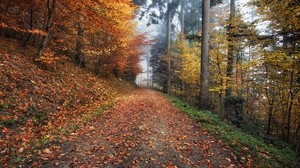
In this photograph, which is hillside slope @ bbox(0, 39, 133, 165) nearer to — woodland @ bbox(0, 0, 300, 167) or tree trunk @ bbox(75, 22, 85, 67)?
woodland @ bbox(0, 0, 300, 167)

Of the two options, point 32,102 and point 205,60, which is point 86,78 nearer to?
point 32,102

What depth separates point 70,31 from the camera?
12.4 m

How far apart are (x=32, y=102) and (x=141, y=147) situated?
13.5 feet

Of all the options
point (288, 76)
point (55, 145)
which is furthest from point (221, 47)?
point (55, 145)

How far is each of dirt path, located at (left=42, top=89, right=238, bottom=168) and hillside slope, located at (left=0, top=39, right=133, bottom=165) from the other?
787 millimetres

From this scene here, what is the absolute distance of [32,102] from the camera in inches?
265

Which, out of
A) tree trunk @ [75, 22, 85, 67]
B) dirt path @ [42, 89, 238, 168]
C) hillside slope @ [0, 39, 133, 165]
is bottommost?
dirt path @ [42, 89, 238, 168]

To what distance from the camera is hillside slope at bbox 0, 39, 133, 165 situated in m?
5.01

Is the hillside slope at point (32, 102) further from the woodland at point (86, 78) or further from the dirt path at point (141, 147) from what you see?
the dirt path at point (141, 147)

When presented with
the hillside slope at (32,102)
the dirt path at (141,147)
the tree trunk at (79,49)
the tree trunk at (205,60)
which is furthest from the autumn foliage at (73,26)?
the dirt path at (141,147)

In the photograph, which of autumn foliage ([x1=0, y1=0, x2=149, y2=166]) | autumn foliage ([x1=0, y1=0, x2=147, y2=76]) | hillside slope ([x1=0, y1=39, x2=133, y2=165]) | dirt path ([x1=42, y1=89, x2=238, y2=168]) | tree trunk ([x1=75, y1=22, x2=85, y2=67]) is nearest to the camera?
dirt path ([x1=42, y1=89, x2=238, y2=168])

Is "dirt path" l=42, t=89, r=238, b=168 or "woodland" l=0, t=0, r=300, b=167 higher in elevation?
"woodland" l=0, t=0, r=300, b=167

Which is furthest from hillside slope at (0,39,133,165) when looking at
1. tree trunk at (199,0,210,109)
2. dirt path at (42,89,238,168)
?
tree trunk at (199,0,210,109)

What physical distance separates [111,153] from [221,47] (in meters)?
10.3
